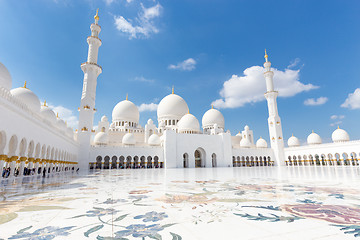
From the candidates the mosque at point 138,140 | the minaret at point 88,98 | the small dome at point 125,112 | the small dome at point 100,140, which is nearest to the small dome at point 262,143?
the mosque at point 138,140

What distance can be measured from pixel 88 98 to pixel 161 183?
18250 millimetres

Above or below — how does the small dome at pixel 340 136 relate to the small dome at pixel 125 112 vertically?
below

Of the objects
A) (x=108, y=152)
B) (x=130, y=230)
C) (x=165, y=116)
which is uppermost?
(x=165, y=116)

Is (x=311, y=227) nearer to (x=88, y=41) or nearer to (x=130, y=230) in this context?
(x=130, y=230)

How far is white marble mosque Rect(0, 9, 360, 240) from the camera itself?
186 cm

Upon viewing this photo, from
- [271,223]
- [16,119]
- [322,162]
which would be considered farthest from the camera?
[322,162]

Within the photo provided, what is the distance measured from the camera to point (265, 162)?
2977 cm

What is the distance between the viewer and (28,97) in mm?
12898

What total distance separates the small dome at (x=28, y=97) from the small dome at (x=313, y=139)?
32.3 m

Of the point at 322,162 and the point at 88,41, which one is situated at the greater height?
the point at 88,41

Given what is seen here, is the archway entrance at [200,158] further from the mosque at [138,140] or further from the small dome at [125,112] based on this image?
the small dome at [125,112]

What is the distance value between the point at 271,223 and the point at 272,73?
31185mm

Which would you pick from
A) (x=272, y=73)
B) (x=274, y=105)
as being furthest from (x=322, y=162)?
(x=272, y=73)

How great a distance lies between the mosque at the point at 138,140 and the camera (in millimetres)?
11344
